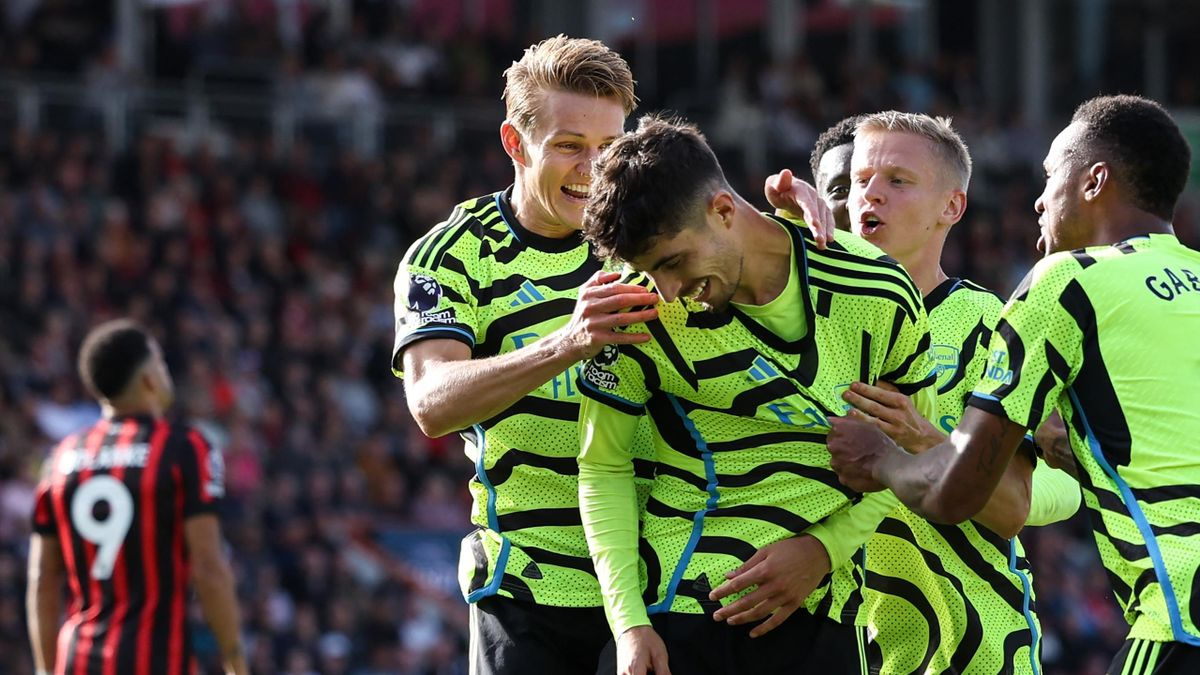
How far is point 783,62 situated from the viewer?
77.0ft

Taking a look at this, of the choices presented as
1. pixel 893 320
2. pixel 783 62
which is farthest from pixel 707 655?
pixel 783 62

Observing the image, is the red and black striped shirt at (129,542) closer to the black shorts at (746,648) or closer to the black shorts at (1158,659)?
the black shorts at (746,648)

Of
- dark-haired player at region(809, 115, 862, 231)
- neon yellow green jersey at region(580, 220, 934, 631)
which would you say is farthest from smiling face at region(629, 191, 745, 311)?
dark-haired player at region(809, 115, 862, 231)

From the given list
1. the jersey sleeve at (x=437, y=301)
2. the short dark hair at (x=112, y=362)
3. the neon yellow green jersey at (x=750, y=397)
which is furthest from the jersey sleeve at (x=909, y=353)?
the short dark hair at (x=112, y=362)

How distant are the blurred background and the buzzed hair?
27.4 ft

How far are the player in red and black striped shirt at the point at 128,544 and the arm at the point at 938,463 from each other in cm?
368

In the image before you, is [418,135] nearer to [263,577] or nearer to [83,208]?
[83,208]

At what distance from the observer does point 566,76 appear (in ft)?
15.2

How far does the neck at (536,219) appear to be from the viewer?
467cm

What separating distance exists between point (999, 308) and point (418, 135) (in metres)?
14.7

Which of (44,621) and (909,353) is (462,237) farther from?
(44,621)

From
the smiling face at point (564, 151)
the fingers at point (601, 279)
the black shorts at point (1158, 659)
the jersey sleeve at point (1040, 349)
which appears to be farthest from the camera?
the smiling face at point (564, 151)

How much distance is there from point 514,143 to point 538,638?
1.38 meters

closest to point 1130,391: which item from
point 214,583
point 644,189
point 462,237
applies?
point 644,189
